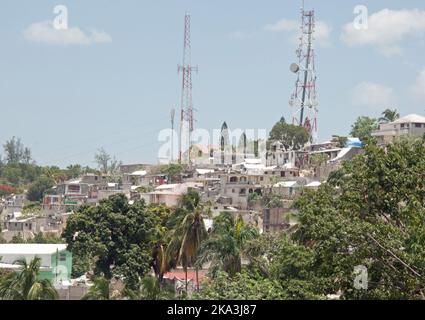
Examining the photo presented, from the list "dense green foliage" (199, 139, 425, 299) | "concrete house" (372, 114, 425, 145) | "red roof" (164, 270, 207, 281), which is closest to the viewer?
"dense green foliage" (199, 139, 425, 299)

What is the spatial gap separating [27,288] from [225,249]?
663 cm

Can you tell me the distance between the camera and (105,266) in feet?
127

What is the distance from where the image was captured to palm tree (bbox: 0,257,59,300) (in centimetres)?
2069

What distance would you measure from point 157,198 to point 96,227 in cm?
1984

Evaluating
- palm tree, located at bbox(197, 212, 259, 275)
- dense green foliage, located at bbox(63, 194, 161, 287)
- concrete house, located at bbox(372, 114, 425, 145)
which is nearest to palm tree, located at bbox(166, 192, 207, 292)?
palm tree, located at bbox(197, 212, 259, 275)

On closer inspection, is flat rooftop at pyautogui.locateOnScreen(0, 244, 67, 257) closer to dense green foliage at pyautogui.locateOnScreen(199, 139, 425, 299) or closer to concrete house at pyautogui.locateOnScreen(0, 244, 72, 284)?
concrete house at pyautogui.locateOnScreen(0, 244, 72, 284)

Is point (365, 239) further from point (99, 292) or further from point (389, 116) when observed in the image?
point (389, 116)

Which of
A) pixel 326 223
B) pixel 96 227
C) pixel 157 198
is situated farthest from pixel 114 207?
pixel 326 223

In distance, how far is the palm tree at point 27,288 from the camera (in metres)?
20.7

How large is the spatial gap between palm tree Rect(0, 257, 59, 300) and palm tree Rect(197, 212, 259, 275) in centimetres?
526

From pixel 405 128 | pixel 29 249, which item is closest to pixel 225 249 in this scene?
pixel 29 249

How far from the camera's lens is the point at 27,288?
21422mm
